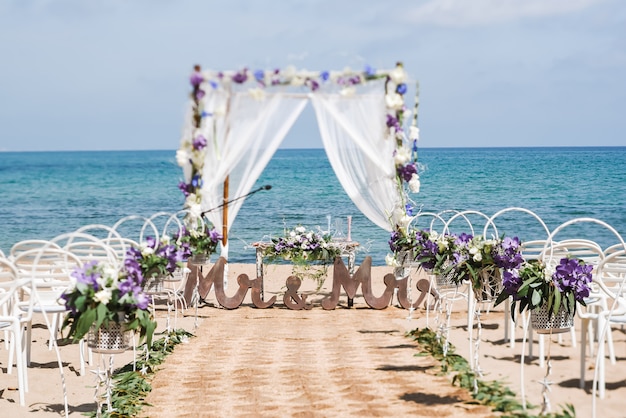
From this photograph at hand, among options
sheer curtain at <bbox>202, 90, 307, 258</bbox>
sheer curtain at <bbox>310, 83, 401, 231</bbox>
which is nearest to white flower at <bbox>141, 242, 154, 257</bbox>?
sheer curtain at <bbox>202, 90, 307, 258</bbox>

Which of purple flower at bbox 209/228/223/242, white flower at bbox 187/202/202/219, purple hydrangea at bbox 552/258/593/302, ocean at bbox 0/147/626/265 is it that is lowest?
ocean at bbox 0/147/626/265

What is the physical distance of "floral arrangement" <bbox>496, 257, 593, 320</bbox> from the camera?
221 inches

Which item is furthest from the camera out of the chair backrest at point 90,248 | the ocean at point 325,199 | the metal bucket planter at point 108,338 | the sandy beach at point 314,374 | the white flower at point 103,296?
the ocean at point 325,199

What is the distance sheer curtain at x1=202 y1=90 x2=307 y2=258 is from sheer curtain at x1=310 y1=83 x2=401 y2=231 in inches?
12.9

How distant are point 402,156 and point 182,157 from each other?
2.13 m

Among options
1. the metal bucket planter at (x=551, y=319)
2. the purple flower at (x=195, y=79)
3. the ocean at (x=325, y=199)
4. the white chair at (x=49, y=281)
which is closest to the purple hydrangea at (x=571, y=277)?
the metal bucket planter at (x=551, y=319)

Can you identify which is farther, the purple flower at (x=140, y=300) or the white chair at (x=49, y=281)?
the white chair at (x=49, y=281)

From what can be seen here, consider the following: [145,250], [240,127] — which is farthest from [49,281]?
[240,127]

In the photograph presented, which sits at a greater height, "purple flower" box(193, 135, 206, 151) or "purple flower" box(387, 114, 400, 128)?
"purple flower" box(387, 114, 400, 128)

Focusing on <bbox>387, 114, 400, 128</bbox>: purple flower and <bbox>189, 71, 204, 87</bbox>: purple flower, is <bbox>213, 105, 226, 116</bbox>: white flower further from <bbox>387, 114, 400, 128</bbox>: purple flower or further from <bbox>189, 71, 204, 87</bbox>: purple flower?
<bbox>387, 114, 400, 128</bbox>: purple flower

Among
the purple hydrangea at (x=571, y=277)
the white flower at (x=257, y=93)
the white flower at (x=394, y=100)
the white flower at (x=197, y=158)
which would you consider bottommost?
the purple hydrangea at (x=571, y=277)

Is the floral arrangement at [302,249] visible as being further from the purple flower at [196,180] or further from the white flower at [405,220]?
the purple flower at [196,180]

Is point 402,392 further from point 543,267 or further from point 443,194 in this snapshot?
point 443,194

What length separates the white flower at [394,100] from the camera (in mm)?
9422
